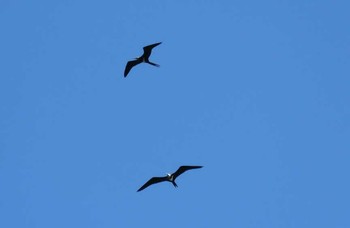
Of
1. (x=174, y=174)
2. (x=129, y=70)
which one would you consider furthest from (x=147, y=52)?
(x=174, y=174)

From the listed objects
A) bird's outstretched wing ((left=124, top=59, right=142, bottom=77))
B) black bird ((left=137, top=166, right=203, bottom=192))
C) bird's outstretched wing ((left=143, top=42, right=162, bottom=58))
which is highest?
bird's outstretched wing ((left=124, top=59, right=142, bottom=77))

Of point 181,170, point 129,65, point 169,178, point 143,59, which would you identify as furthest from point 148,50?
point 169,178

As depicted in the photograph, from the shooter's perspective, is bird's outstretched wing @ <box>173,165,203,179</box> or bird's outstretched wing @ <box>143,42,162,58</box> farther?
bird's outstretched wing @ <box>143,42,162,58</box>

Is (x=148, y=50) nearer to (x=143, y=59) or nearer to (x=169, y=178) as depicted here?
(x=143, y=59)

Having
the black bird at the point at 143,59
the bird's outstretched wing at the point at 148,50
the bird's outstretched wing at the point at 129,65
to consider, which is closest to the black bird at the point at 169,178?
the black bird at the point at 143,59

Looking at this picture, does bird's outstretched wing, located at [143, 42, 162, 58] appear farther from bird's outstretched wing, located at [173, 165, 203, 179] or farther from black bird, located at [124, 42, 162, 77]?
bird's outstretched wing, located at [173, 165, 203, 179]

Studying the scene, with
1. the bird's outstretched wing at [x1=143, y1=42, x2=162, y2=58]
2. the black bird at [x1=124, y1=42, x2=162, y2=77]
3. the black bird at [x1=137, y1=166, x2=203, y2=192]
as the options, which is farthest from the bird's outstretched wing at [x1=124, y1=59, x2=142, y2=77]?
the black bird at [x1=137, y1=166, x2=203, y2=192]

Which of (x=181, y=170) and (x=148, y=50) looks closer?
(x=181, y=170)

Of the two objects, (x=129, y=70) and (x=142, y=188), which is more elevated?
(x=129, y=70)

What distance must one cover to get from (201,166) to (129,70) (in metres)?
5.56

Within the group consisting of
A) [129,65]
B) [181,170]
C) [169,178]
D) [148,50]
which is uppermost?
[129,65]

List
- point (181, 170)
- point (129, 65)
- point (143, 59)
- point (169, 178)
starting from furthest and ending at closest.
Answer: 1. point (129, 65)
2. point (143, 59)
3. point (169, 178)
4. point (181, 170)

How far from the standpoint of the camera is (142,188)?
40375mm

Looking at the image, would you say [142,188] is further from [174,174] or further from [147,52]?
[147,52]
